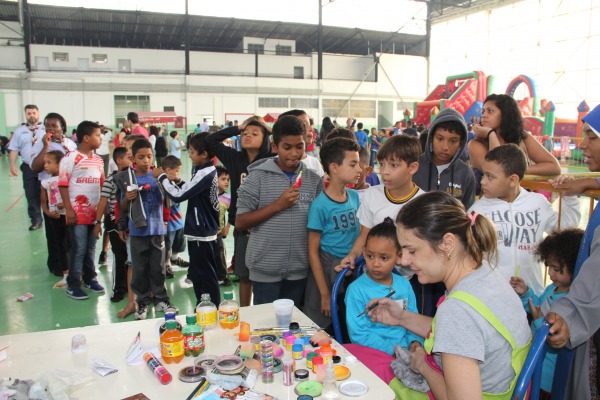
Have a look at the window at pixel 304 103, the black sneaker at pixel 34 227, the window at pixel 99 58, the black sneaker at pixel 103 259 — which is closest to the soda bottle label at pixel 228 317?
the black sneaker at pixel 103 259

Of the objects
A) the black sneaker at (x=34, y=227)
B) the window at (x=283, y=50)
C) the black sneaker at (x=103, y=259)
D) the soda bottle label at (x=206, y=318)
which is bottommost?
the black sneaker at (x=103, y=259)

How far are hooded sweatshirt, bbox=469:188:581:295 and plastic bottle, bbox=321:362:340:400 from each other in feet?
4.31

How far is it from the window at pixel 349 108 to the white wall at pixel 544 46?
7.03 meters

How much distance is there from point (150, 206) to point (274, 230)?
1548 millimetres

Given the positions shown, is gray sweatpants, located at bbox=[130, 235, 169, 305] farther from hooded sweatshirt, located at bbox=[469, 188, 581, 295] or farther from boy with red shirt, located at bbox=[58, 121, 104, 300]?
hooded sweatshirt, located at bbox=[469, 188, 581, 295]

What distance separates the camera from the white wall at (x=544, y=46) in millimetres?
19047

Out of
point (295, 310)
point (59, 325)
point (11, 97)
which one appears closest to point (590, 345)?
point (295, 310)

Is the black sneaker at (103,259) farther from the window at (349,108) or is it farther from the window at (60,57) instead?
the window at (349,108)

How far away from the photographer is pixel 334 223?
2693mm

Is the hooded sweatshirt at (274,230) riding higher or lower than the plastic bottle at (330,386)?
higher

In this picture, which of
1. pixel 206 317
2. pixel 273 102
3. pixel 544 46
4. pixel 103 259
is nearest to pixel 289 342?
pixel 206 317

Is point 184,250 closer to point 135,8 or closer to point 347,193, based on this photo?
point 347,193

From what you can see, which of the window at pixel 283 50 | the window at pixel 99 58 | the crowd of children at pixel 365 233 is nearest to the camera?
the crowd of children at pixel 365 233

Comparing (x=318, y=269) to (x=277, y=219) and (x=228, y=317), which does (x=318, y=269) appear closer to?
(x=277, y=219)
